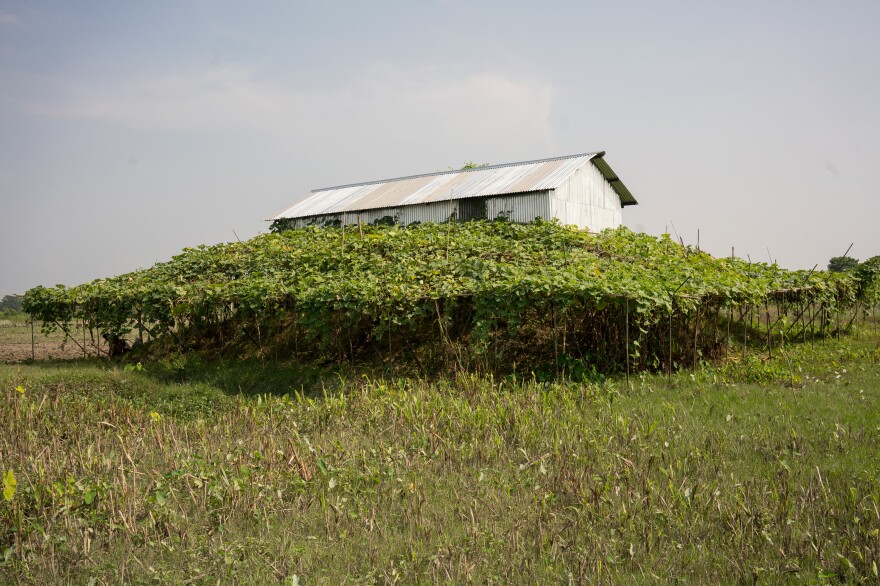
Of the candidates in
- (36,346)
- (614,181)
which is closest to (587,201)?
(614,181)

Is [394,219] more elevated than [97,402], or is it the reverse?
[394,219]

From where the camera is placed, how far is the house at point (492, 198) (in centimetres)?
2200

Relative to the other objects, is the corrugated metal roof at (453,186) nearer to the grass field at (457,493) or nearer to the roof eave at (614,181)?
the roof eave at (614,181)

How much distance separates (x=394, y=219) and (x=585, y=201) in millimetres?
6373

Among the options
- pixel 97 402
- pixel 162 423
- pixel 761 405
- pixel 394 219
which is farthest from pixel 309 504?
pixel 394 219

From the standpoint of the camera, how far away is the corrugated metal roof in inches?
893

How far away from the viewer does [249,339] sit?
15805mm

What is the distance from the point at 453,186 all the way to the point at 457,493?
1932 centimetres

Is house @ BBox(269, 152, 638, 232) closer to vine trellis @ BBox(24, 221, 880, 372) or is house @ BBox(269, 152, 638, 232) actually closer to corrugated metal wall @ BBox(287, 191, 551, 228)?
corrugated metal wall @ BBox(287, 191, 551, 228)

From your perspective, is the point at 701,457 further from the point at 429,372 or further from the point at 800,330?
the point at 800,330

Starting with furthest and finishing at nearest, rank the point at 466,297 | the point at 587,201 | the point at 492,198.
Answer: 1. the point at 587,201
2. the point at 492,198
3. the point at 466,297

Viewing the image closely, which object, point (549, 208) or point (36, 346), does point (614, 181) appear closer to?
point (549, 208)

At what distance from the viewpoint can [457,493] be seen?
562cm

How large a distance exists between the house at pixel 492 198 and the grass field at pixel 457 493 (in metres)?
13.2
